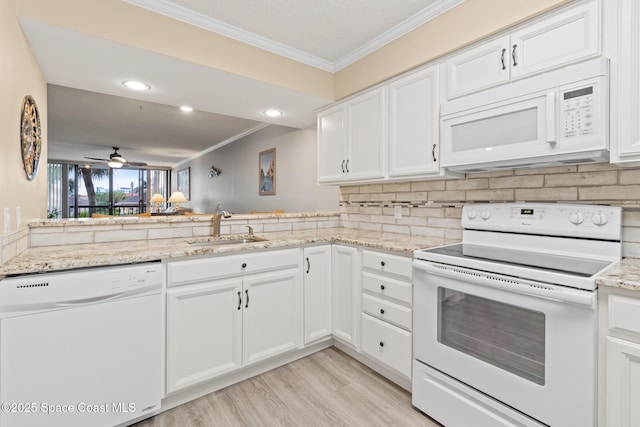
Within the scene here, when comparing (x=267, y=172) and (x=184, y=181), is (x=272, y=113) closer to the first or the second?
(x=267, y=172)

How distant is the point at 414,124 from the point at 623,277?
4.61 ft

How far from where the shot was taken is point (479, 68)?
1814 mm

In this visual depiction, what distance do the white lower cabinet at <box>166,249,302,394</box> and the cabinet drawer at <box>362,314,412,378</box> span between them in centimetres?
50

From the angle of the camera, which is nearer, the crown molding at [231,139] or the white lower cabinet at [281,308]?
the white lower cabinet at [281,308]

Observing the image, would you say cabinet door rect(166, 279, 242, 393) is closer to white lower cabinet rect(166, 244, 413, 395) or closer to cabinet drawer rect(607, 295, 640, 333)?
white lower cabinet rect(166, 244, 413, 395)

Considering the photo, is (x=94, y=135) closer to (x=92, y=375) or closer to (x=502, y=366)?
(x=92, y=375)

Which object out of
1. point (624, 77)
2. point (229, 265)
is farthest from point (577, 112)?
point (229, 265)

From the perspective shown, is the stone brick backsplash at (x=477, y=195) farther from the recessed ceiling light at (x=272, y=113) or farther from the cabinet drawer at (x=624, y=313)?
the recessed ceiling light at (x=272, y=113)

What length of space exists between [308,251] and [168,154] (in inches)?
298

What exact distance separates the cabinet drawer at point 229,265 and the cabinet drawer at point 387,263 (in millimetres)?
499

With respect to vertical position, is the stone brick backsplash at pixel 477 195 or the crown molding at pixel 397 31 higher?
the crown molding at pixel 397 31

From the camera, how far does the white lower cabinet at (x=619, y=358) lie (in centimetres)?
109

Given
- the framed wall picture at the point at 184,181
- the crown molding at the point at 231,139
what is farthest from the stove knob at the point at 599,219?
the framed wall picture at the point at 184,181

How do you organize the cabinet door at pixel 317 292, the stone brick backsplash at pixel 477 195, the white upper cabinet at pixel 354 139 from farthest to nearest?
the white upper cabinet at pixel 354 139 → the cabinet door at pixel 317 292 → the stone brick backsplash at pixel 477 195
